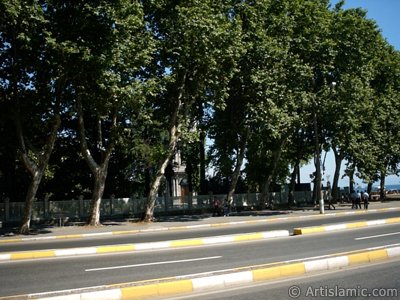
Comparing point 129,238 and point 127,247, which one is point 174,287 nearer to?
point 127,247

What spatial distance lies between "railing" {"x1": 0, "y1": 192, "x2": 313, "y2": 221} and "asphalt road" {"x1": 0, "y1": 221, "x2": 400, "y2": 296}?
15721 mm

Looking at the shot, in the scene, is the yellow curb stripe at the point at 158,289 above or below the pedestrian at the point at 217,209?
below

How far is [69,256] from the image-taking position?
1299 centimetres

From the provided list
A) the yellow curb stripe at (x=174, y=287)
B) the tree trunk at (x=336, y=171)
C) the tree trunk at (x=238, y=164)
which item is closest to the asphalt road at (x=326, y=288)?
the yellow curb stripe at (x=174, y=287)

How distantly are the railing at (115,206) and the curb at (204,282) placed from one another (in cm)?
2059

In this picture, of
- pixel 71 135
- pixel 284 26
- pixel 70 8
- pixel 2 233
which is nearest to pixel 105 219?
pixel 71 135

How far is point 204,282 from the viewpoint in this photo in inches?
320

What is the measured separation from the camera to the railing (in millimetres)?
26859

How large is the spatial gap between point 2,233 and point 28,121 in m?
5.49

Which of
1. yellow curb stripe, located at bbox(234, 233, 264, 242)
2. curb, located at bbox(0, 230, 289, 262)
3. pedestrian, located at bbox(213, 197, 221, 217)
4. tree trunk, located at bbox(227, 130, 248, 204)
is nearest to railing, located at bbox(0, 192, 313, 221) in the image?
tree trunk, located at bbox(227, 130, 248, 204)

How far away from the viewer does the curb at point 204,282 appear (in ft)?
24.5

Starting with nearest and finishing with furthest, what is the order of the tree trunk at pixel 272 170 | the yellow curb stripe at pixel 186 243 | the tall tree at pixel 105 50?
1. the yellow curb stripe at pixel 186 243
2. the tall tree at pixel 105 50
3. the tree trunk at pixel 272 170

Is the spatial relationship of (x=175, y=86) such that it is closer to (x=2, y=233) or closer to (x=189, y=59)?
(x=189, y=59)

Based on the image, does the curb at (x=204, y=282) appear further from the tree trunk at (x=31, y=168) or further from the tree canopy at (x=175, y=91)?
the tree trunk at (x=31, y=168)
